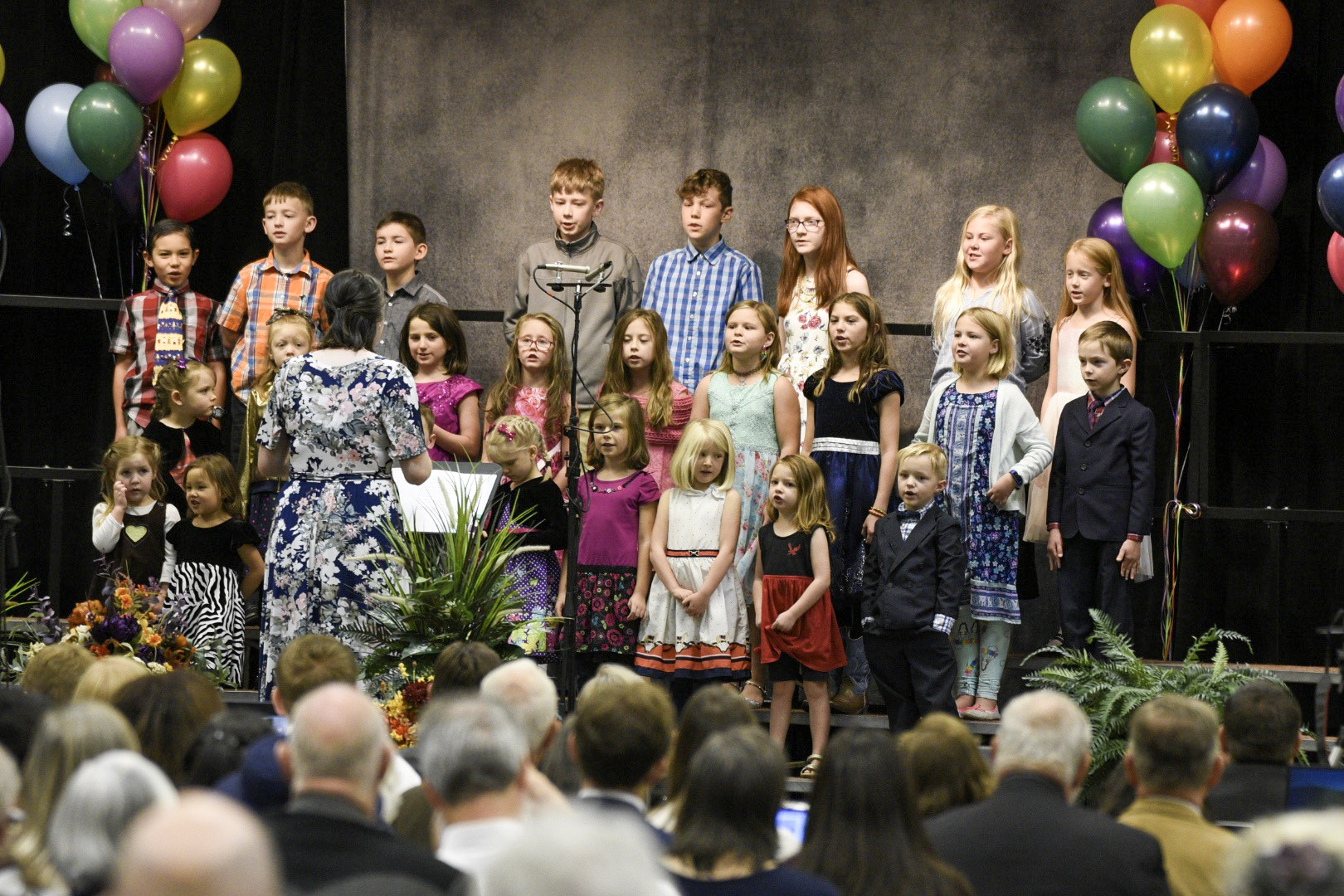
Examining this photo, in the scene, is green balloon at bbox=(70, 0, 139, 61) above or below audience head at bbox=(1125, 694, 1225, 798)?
above

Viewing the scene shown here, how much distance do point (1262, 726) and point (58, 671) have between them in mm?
2541

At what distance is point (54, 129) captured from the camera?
6.77m

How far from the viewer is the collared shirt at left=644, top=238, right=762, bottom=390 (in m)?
6.55

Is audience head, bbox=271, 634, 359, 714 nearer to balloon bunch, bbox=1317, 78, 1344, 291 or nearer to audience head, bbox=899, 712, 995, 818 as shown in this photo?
audience head, bbox=899, 712, 995, 818

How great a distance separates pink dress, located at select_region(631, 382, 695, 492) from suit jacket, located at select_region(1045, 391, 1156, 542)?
135 cm

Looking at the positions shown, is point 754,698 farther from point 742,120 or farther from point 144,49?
point 144,49

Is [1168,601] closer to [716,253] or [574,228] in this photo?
[716,253]

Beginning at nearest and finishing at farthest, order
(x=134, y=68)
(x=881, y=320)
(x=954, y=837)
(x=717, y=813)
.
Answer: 1. (x=717, y=813)
2. (x=954, y=837)
3. (x=881, y=320)
4. (x=134, y=68)

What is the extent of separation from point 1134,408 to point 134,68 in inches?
154

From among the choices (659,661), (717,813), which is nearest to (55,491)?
(659,661)

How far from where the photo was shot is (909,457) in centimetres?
551

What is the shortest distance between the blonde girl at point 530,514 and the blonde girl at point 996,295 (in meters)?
1.48

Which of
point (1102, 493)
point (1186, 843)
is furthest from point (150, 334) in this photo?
point (1186, 843)

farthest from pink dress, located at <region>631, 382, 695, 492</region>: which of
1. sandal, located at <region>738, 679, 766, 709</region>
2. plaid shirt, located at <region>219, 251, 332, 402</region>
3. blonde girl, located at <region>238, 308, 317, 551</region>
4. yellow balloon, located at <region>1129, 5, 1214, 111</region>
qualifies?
yellow balloon, located at <region>1129, 5, 1214, 111</region>
